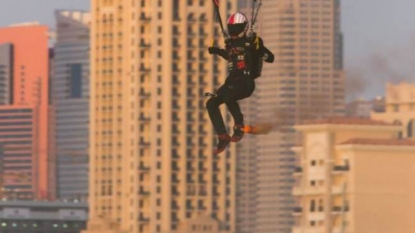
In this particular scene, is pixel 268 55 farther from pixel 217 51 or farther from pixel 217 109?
pixel 217 109

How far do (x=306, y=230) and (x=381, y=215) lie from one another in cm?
576

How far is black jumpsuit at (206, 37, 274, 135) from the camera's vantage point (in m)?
38.8

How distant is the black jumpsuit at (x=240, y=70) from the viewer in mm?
38812

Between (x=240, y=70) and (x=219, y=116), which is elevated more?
(x=240, y=70)

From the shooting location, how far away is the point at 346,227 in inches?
7776

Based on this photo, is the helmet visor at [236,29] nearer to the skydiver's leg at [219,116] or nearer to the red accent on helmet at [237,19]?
the red accent on helmet at [237,19]

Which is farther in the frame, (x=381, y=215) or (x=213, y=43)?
(x=381, y=215)

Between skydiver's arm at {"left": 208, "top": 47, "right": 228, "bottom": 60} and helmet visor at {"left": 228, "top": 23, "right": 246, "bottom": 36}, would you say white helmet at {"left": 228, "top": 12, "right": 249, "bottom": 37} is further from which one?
skydiver's arm at {"left": 208, "top": 47, "right": 228, "bottom": 60}

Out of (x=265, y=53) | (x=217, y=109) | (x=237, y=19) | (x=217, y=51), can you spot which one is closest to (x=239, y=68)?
(x=265, y=53)

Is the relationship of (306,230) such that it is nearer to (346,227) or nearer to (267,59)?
(346,227)

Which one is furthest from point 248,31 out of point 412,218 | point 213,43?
point 412,218

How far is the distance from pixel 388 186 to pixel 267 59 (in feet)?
531

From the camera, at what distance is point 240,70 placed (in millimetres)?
38938

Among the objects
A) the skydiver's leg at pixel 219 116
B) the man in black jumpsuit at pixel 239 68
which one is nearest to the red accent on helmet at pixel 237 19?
the man in black jumpsuit at pixel 239 68
